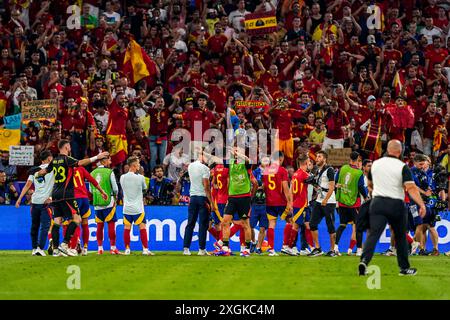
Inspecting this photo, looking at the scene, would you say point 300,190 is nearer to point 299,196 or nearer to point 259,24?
point 299,196

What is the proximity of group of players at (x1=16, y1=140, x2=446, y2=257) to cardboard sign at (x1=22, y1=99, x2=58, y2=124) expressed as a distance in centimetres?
329

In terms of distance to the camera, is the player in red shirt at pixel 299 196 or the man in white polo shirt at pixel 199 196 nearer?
the man in white polo shirt at pixel 199 196

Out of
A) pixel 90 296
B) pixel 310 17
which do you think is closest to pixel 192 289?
pixel 90 296

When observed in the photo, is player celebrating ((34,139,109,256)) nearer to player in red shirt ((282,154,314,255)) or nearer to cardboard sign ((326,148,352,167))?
player in red shirt ((282,154,314,255))

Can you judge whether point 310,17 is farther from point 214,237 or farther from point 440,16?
point 214,237

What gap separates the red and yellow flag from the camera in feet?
100

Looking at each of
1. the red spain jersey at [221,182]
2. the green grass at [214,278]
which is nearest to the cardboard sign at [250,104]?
the red spain jersey at [221,182]

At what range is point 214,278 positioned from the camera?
54.1 feet

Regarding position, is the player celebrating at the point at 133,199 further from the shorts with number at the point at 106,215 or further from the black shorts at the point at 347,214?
the black shorts at the point at 347,214

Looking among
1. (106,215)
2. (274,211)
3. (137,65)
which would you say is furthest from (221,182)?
(137,65)

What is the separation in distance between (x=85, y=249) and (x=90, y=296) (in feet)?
31.4

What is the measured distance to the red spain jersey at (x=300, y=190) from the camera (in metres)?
23.6

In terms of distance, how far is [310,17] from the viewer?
33.2 metres

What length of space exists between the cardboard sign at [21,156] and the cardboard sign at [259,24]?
8512 millimetres
